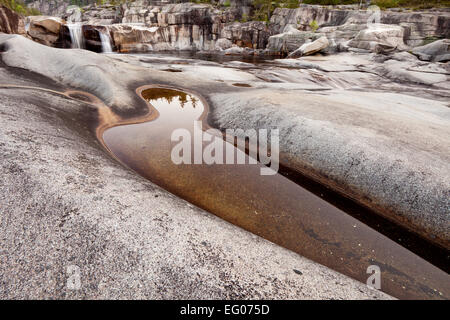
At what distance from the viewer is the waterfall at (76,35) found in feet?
114

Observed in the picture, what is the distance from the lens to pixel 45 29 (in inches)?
1286

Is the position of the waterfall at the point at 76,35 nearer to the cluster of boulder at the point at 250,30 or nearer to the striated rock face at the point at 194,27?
the cluster of boulder at the point at 250,30

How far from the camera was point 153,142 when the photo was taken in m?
7.52

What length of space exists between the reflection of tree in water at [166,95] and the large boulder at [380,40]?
3261cm

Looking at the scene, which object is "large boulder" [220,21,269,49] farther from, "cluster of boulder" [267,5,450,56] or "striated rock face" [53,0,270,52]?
"cluster of boulder" [267,5,450,56]

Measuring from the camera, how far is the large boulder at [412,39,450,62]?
2632 centimetres

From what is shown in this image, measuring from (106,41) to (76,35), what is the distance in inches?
204

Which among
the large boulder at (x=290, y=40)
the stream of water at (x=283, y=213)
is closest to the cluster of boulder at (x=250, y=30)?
the large boulder at (x=290, y=40)

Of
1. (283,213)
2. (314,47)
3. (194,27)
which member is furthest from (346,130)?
(194,27)

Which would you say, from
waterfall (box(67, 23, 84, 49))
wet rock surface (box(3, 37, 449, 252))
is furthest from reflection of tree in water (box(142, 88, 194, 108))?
waterfall (box(67, 23, 84, 49))

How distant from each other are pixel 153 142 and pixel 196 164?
2109mm

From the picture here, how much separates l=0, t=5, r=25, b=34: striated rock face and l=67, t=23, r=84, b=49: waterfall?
11.0 metres

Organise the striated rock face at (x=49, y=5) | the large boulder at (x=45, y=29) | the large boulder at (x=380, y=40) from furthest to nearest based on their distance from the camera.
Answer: the striated rock face at (x=49, y=5) → the large boulder at (x=45, y=29) → the large boulder at (x=380, y=40)
